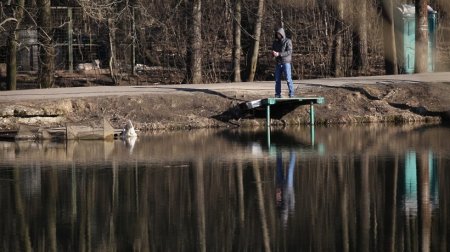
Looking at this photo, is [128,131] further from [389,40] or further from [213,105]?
[389,40]

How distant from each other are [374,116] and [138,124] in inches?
270

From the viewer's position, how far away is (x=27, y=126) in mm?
29828

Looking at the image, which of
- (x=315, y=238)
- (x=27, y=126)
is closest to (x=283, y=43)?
(x=27, y=126)

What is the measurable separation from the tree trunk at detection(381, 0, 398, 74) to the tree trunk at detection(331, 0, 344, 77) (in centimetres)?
161

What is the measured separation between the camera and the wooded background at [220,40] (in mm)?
41781

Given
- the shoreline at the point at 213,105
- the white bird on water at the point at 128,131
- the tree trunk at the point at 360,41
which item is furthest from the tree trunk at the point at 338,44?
the white bird on water at the point at 128,131

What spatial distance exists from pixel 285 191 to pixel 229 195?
0.91m

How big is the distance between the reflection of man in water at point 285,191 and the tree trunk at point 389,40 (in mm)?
20840

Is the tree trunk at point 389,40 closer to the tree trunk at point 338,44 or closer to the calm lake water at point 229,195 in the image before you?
the tree trunk at point 338,44

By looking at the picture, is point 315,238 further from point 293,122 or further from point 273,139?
point 293,122

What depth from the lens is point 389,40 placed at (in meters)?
42.8

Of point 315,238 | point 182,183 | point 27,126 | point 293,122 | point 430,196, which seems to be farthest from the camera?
point 293,122

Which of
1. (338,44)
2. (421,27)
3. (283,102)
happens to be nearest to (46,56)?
(283,102)

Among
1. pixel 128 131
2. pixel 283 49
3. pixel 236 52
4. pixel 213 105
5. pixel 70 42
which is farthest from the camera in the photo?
pixel 70 42
